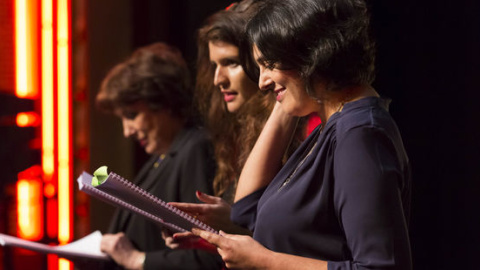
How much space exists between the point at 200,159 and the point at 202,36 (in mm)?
406

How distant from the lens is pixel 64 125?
238cm

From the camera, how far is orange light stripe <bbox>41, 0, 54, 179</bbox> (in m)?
2.28

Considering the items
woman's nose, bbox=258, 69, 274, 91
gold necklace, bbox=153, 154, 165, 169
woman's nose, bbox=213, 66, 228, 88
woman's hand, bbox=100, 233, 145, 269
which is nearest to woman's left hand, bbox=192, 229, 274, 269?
woman's nose, bbox=258, 69, 274, 91

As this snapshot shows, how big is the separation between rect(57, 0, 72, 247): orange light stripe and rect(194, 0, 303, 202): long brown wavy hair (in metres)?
0.71

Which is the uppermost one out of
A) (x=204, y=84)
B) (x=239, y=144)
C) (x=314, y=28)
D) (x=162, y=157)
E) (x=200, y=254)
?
(x=314, y=28)

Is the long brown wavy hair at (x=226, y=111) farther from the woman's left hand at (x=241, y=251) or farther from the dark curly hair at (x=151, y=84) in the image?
the woman's left hand at (x=241, y=251)

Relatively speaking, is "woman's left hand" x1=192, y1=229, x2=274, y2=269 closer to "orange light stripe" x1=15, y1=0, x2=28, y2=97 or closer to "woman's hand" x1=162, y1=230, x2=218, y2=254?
"woman's hand" x1=162, y1=230, x2=218, y2=254

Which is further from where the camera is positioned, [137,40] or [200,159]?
[137,40]

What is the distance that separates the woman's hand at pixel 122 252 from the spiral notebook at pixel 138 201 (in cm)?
68

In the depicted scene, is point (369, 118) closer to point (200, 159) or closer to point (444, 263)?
point (444, 263)

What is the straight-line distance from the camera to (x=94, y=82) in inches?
107

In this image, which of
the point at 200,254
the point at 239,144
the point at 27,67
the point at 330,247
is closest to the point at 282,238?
the point at 330,247

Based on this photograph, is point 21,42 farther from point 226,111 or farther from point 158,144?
point 226,111

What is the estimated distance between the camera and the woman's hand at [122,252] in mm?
1800
